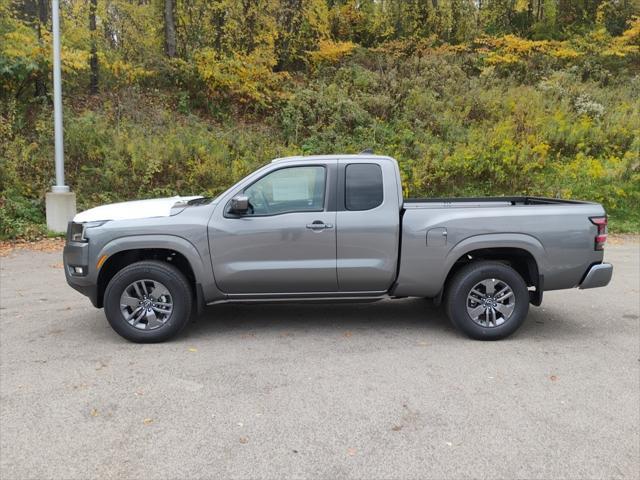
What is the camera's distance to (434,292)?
562cm

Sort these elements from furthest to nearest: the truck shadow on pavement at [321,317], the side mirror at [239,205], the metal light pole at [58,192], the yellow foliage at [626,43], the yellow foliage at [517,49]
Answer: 1. the yellow foliage at [626,43]
2. the yellow foliage at [517,49]
3. the metal light pole at [58,192]
4. the truck shadow on pavement at [321,317]
5. the side mirror at [239,205]

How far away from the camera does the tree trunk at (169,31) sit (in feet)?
58.9

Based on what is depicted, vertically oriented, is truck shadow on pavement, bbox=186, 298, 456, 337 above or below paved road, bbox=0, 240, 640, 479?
above

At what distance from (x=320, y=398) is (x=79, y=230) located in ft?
9.74

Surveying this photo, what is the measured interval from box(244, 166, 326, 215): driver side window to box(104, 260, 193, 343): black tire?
991 millimetres

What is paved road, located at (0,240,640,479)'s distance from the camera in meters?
3.32

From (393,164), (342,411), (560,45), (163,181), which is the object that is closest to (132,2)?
(163,181)

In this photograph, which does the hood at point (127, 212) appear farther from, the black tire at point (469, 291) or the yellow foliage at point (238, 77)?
the yellow foliage at point (238, 77)

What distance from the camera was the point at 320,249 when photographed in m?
5.45

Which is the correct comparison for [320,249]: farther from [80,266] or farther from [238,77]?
[238,77]

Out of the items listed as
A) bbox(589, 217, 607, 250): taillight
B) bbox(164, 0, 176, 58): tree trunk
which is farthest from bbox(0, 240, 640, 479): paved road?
bbox(164, 0, 176, 58): tree trunk

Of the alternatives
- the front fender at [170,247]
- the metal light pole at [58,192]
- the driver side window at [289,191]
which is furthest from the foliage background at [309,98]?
the driver side window at [289,191]

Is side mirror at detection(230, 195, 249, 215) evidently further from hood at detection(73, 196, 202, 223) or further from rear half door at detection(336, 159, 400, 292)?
rear half door at detection(336, 159, 400, 292)

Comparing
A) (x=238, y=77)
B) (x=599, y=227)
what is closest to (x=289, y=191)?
(x=599, y=227)
